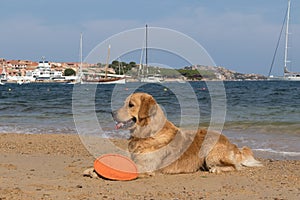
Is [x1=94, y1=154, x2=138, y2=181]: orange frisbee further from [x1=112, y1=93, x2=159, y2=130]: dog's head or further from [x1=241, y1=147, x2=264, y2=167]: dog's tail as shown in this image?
[x1=241, y1=147, x2=264, y2=167]: dog's tail

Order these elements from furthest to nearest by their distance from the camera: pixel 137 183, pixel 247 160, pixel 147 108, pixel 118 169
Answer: pixel 247 160 → pixel 147 108 → pixel 118 169 → pixel 137 183

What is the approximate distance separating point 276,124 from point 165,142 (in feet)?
31.2

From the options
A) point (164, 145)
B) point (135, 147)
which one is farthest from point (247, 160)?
point (135, 147)

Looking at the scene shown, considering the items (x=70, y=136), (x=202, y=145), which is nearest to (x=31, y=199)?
(x=202, y=145)

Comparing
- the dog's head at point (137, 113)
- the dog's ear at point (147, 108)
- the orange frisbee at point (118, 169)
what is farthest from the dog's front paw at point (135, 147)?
the dog's ear at point (147, 108)

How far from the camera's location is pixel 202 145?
8.25 metres

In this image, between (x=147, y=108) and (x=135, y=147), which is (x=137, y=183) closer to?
(x=135, y=147)

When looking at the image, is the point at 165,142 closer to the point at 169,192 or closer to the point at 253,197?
the point at 169,192

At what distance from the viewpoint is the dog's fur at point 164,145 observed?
786 centimetres

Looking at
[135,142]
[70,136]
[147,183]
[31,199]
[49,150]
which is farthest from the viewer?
[70,136]

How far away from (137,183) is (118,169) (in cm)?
46

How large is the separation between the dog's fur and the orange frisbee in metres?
0.17

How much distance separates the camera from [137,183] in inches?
292

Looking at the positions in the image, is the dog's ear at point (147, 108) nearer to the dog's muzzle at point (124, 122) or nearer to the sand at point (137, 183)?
the dog's muzzle at point (124, 122)
